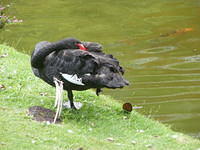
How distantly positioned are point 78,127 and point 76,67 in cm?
80

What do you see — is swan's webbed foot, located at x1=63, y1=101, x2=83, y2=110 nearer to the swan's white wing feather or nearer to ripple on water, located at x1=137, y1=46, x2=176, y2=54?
the swan's white wing feather

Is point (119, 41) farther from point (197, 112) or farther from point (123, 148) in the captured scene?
point (123, 148)

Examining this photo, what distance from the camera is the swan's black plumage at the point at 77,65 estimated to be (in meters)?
6.34

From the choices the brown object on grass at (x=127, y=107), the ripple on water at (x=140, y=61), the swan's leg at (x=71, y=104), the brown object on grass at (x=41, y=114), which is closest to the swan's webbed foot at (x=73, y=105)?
the swan's leg at (x=71, y=104)

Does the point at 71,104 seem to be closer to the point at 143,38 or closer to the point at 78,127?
the point at 78,127

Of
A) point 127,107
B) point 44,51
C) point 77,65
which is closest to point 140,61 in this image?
point 127,107

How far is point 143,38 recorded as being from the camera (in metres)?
14.6

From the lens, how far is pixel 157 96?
981cm

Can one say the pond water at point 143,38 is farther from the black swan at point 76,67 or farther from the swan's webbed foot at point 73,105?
the black swan at point 76,67

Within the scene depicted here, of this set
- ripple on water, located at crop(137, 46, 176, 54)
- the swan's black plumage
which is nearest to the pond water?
ripple on water, located at crop(137, 46, 176, 54)

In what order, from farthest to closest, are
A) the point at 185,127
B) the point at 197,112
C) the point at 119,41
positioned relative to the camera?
the point at 119,41
the point at 197,112
the point at 185,127

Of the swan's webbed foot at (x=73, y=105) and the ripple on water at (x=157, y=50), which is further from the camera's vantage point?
the ripple on water at (x=157, y=50)

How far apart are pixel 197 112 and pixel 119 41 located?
5.89 m

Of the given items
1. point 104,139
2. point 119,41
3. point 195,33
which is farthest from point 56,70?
point 195,33
